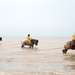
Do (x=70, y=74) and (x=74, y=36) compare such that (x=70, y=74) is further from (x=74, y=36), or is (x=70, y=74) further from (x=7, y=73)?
(x=74, y=36)

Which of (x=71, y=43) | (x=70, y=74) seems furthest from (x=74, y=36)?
(x=70, y=74)

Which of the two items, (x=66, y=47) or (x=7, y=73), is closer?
(x=7, y=73)

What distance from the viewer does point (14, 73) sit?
976 cm

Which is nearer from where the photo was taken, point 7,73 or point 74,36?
point 7,73

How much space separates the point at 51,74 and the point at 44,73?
0.39m

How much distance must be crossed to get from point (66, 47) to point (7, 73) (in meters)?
11.0

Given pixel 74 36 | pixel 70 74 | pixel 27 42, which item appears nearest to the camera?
pixel 70 74

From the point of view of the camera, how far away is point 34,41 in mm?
29031

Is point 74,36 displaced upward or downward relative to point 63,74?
upward

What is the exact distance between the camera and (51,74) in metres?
9.55

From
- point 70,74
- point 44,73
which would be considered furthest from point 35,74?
point 70,74

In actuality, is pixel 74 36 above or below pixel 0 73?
above

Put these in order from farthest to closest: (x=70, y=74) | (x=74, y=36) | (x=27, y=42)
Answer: (x=27, y=42), (x=74, y=36), (x=70, y=74)

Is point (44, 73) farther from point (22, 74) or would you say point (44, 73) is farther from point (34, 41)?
point (34, 41)
